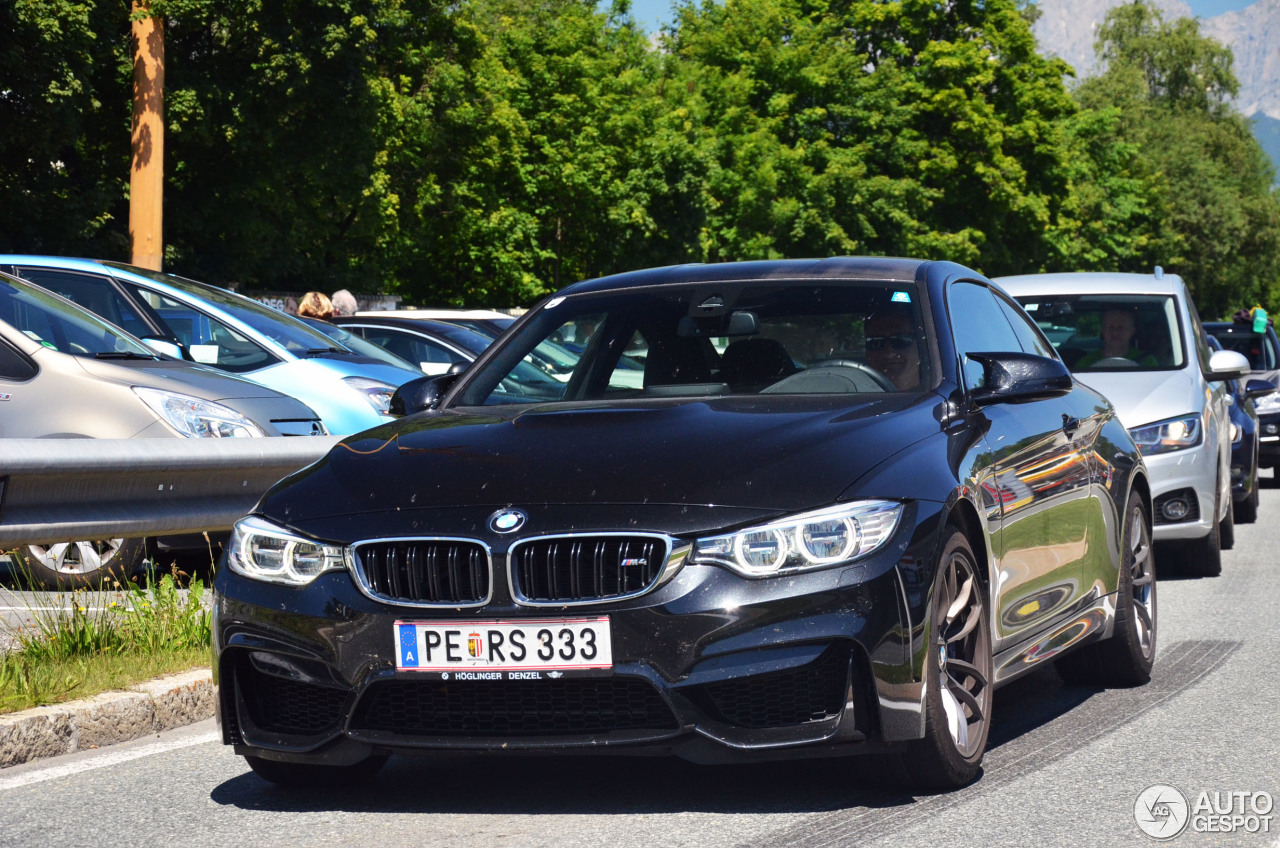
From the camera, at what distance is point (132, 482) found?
7062mm

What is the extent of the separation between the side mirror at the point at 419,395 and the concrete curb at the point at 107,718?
1.08 metres

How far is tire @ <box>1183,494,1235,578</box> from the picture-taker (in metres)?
10.5

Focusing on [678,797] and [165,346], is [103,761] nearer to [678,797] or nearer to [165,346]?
[678,797]

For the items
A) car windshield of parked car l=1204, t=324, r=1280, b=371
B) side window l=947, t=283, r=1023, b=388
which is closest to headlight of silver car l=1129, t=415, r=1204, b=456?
side window l=947, t=283, r=1023, b=388

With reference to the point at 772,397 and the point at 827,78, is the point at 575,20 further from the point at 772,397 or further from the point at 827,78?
the point at 772,397

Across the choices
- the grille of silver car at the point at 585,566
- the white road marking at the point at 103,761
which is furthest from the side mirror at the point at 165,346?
the grille of silver car at the point at 585,566

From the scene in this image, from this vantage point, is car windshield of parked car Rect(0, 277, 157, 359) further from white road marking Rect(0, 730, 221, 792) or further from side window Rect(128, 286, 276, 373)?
white road marking Rect(0, 730, 221, 792)

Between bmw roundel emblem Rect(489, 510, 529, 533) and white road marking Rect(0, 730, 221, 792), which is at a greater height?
bmw roundel emblem Rect(489, 510, 529, 533)

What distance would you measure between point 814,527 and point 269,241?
1186 inches

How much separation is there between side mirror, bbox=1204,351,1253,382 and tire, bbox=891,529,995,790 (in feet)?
21.3

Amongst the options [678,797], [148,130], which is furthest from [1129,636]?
[148,130]

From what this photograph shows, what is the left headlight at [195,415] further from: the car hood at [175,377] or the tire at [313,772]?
the tire at [313,772]

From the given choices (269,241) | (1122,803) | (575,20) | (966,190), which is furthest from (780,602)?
(966,190)

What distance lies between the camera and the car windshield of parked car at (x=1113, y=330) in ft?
36.6
